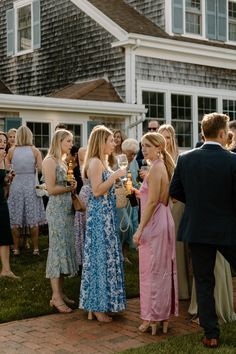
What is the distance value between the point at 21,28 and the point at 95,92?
5113 millimetres

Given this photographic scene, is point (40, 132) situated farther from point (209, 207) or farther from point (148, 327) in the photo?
point (209, 207)

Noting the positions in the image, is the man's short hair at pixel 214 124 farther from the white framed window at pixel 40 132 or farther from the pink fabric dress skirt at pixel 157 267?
the white framed window at pixel 40 132

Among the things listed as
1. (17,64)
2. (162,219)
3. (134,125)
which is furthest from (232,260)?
(17,64)

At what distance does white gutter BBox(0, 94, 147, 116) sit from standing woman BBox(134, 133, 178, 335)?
8183 millimetres

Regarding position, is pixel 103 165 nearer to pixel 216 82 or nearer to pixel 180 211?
pixel 180 211

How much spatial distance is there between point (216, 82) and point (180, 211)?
37.1 feet

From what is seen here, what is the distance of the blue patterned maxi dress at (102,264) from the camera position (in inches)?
220

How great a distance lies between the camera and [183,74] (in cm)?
1620

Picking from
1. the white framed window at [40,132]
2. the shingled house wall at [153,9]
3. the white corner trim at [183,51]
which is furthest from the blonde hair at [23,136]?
the shingled house wall at [153,9]

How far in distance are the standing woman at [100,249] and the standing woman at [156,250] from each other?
43 cm

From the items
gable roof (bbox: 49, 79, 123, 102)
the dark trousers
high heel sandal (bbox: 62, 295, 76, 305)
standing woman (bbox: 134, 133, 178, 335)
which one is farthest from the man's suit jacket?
gable roof (bbox: 49, 79, 123, 102)

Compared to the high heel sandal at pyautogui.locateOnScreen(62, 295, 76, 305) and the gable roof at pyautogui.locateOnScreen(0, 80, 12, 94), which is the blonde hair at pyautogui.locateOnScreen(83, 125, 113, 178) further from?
the gable roof at pyautogui.locateOnScreen(0, 80, 12, 94)

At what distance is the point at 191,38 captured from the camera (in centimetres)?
1664

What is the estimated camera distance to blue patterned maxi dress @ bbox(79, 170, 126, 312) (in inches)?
220
